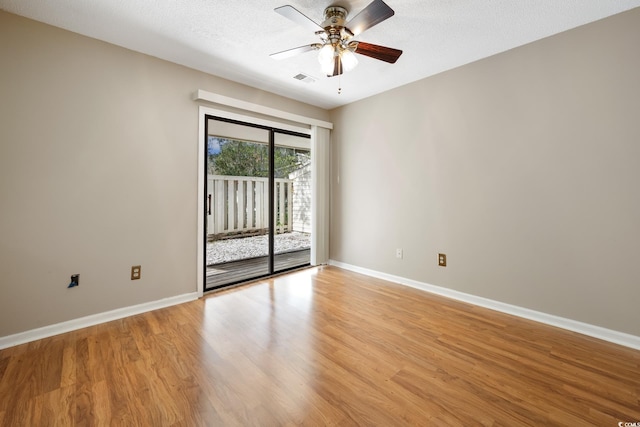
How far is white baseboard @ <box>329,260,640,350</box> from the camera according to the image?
212 centimetres

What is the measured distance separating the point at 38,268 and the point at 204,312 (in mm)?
1319

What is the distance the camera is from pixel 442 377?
1.73m

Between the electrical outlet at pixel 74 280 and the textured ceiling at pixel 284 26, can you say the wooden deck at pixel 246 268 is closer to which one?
the electrical outlet at pixel 74 280

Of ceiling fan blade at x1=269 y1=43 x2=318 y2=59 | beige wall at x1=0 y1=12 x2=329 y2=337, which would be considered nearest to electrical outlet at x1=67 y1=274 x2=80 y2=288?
beige wall at x1=0 y1=12 x2=329 y2=337

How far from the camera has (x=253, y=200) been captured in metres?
4.46

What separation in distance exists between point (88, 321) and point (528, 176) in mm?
4095

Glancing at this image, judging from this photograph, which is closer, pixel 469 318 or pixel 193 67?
pixel 469 318

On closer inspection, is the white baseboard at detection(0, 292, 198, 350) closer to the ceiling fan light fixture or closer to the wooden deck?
the wooden deck

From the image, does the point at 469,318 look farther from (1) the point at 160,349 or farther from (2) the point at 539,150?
(1) the point at 160,349

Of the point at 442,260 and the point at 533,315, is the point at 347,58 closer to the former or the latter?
the point at 442,260

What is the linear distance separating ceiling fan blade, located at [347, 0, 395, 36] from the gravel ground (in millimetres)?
3163

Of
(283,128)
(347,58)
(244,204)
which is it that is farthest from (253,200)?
(347,58)

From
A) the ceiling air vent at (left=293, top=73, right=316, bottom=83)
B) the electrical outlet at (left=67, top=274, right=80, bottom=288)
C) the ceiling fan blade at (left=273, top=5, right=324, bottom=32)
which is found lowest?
the electrical outlet at (left=67, top=274, right=80, bottom=288)

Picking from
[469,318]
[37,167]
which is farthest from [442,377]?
[37,167]
